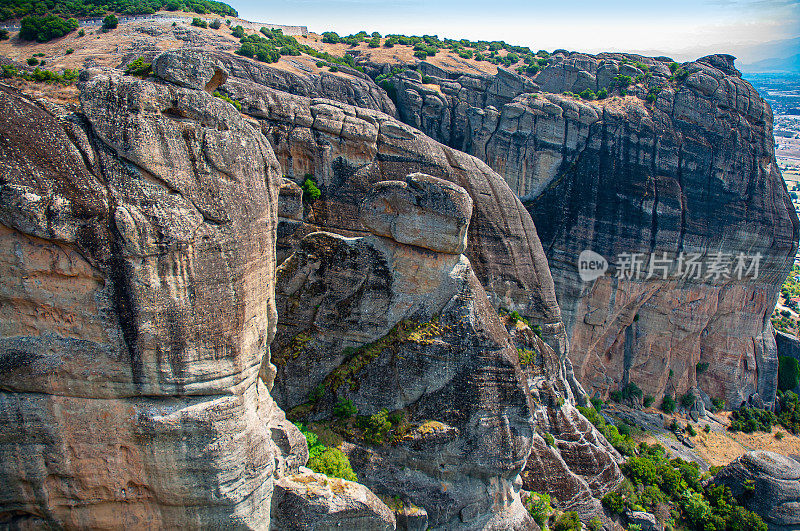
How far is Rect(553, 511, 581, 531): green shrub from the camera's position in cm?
2178

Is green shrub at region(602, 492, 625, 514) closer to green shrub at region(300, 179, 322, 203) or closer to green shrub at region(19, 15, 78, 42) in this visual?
green shrub at region(300, 179, 322, 203)

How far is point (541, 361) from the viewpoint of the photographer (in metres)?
25.2

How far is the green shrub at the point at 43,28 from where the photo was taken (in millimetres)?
39656

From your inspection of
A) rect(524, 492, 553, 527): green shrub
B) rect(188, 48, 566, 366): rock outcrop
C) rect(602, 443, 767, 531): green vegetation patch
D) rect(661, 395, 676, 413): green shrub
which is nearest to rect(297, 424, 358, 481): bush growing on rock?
rect(188, 48, 566, 366): rock outcrop

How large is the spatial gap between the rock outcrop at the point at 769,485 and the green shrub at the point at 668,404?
452 inches

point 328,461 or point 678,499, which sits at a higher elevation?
point 328,461

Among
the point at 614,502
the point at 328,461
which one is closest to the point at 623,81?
the point at 614,502

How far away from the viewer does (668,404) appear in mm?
40156

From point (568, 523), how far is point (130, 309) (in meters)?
20.1

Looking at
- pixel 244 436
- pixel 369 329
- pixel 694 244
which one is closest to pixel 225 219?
pixel 244 436

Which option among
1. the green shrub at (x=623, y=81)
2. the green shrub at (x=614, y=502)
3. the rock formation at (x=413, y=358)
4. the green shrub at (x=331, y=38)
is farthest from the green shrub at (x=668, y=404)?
the green shrub at (x=331, y=38)

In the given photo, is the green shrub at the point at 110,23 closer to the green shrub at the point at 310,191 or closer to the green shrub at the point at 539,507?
the green shrub at the point at 310,191

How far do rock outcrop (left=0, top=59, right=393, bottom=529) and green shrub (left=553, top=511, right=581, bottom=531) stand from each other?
14.6 m

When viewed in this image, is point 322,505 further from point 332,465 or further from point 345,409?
point 345,409
